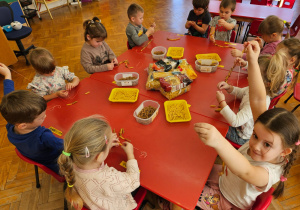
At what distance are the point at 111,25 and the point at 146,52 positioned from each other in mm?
3586

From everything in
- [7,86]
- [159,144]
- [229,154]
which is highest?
[229,154]

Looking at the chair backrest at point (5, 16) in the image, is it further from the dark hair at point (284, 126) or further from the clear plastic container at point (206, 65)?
the dark hair at point (284, 126)

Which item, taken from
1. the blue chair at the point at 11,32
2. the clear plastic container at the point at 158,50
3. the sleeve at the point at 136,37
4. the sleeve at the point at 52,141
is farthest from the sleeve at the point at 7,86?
the blue chair at the point at 11,32

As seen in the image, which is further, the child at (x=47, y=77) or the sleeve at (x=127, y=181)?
the child at (x=47, y=77)

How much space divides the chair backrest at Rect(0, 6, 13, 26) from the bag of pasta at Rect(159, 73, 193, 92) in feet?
13.2

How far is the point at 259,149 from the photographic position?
965mm

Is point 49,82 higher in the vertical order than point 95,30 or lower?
lower

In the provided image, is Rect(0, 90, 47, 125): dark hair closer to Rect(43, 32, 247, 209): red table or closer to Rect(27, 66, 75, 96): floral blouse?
Rect(43, 32, 247, 209): red table

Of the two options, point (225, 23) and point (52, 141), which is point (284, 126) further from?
point (225, 23)

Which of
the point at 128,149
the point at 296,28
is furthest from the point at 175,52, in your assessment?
the point at 296,28

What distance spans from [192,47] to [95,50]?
122 cm

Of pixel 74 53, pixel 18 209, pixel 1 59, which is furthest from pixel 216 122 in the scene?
pixel 1 59

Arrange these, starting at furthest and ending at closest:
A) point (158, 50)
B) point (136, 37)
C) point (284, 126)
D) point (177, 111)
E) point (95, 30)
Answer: point (136, 37) < point (158, 50) < point (95, 30) < point (177, 111) < point (284, 126)

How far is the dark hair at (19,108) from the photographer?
1.26 m
